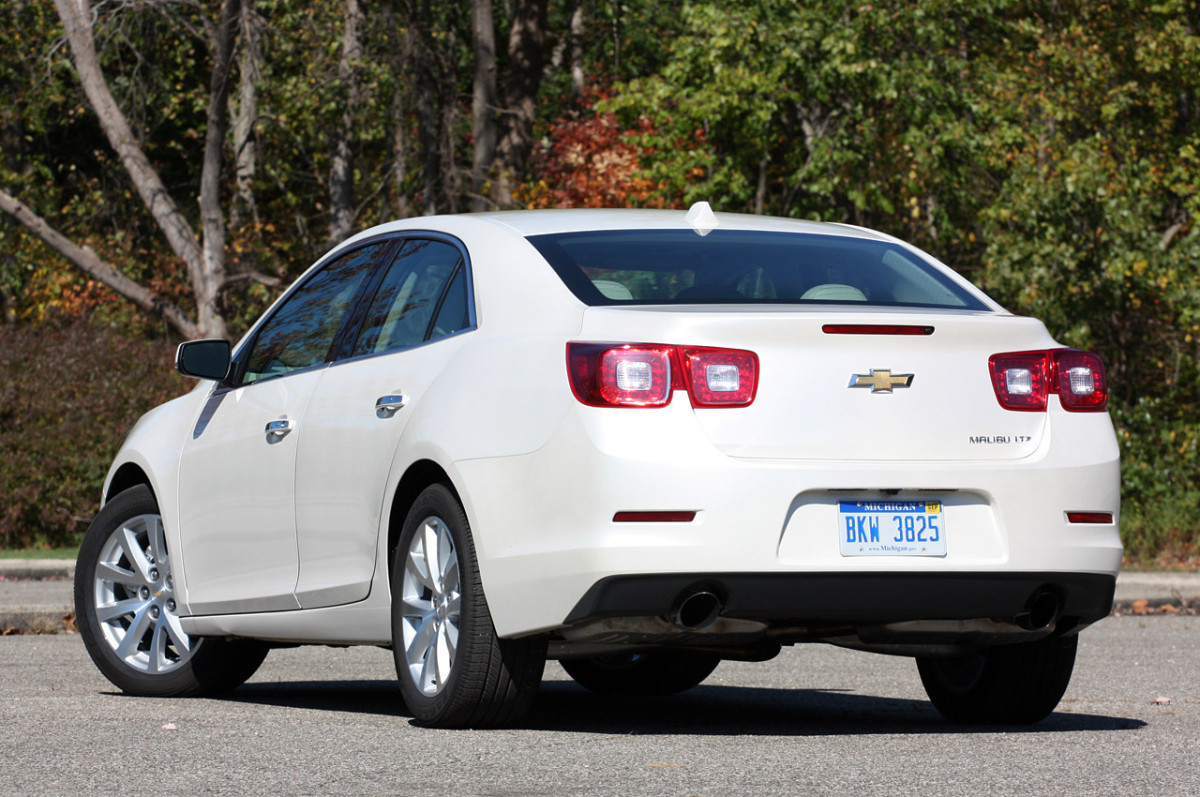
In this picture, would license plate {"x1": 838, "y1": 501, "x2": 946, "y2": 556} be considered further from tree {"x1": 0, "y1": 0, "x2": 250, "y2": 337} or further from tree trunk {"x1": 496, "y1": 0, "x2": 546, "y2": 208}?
tree trunk {"x1": 496, "y1": 0, "x2": 546, "y2": 208}

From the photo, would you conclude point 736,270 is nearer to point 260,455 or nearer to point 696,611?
point 696,611

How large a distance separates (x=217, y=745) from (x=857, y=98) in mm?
20623

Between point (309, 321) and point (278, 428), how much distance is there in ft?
1.73

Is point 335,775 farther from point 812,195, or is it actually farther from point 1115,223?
point 812,195

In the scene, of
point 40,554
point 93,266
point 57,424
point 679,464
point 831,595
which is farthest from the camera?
point 93,266

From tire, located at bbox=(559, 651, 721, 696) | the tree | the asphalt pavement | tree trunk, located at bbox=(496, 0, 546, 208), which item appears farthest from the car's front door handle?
tree trunk, located at bbox=(496, 0, 546, 208)

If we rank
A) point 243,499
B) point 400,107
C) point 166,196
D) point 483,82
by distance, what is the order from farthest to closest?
point 483,82 → point 400,107 → point 166,196 → point 243,499

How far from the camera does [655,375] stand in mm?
5660

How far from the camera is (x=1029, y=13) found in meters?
35.6

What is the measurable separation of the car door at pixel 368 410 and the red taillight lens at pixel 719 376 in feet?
3.16

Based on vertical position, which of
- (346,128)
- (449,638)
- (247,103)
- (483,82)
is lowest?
(449,638)

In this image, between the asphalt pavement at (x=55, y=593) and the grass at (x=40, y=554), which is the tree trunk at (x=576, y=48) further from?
the asphalt pavement at (x=55, y=593)

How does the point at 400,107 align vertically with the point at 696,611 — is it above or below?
above

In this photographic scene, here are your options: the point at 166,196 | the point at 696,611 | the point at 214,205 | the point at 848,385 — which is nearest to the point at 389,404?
the point at 696,611
